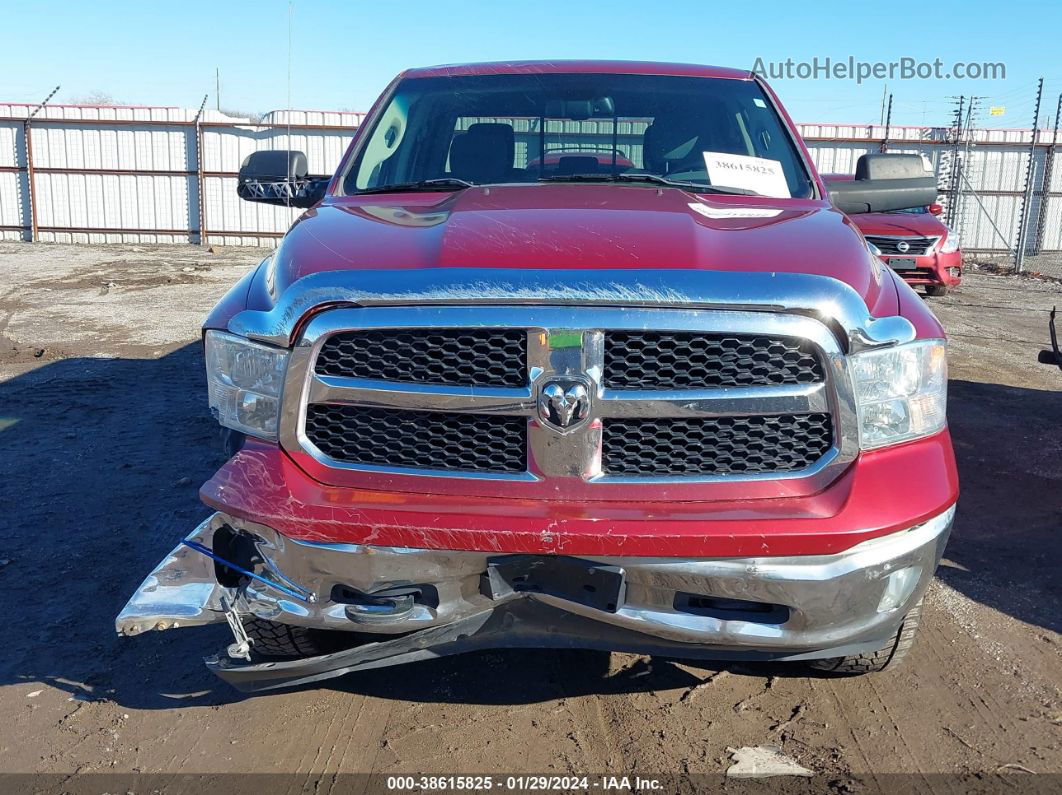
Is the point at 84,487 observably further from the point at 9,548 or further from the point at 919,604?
the point at 919,604

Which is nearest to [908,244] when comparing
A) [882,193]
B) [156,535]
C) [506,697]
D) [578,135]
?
[882,193]

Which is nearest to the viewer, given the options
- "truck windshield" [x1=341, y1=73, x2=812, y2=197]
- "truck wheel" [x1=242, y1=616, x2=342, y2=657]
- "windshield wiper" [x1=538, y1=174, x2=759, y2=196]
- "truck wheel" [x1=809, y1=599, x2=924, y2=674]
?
"truck wheel" [x1=242, y1=616, x2=342, y2=657]

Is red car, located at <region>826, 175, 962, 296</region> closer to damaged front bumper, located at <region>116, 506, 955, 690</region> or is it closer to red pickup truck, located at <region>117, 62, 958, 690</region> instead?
red pickup truck, located at <region>117, 62, 958, 690</region>

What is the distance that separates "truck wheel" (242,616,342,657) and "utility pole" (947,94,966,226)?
840 inches

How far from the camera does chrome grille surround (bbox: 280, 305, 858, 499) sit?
2146mm

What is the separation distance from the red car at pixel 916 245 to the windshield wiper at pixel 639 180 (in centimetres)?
969

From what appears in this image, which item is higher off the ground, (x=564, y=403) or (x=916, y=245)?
(x=564, y=403)

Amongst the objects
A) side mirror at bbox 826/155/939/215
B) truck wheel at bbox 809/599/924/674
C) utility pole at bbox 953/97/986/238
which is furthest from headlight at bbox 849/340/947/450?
utility pole at bbox 953/97/986/238

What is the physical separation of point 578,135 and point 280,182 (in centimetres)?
129

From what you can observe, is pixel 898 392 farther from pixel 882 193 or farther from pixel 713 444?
pixel 882 193

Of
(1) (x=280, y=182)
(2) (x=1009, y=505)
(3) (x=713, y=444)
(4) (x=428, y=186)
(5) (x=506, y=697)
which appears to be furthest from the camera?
(2) (x=1009, y=505)

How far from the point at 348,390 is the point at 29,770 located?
141 cm

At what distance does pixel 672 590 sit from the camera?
2.12 metres

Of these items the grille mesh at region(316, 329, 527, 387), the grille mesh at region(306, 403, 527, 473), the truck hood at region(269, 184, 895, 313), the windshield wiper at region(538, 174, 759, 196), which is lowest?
the grille mesh at region(306, 403, 527, 473)
